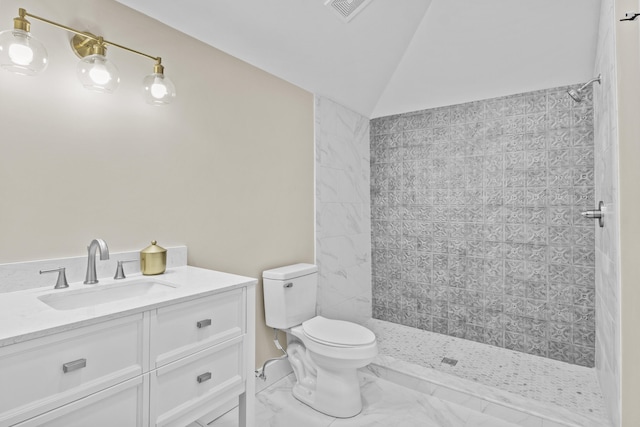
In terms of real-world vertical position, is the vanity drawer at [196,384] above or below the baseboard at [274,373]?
above

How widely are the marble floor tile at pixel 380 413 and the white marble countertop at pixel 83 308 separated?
0.92 meters

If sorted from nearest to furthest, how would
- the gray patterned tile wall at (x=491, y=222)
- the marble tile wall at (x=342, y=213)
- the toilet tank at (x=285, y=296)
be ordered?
the toilet tank at (x=285, y=296) < the gray patterned tile wall at (x=491, y=222) < the marble tile wall at (x=342, y=213)

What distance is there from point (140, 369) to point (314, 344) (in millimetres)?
1081

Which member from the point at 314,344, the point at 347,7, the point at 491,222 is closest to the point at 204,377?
the point at 314,344

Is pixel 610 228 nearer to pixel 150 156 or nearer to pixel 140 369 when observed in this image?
pixel 140 369

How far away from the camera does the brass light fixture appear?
1151 mm

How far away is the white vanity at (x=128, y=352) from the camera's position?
2.99 feet

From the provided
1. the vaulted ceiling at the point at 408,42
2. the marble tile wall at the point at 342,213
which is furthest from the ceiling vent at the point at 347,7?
the marble tile wall at the point at 342,213

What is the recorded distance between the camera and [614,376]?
1.62 meters

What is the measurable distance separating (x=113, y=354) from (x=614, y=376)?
6.98 feet

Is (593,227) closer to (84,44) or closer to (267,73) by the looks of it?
(267,73)

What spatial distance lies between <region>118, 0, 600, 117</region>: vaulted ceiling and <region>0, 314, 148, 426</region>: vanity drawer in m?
1.47

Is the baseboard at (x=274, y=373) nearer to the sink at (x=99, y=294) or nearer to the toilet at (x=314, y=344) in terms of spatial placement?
the toilet at (x=314, y=344)

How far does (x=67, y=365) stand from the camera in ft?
3.18
